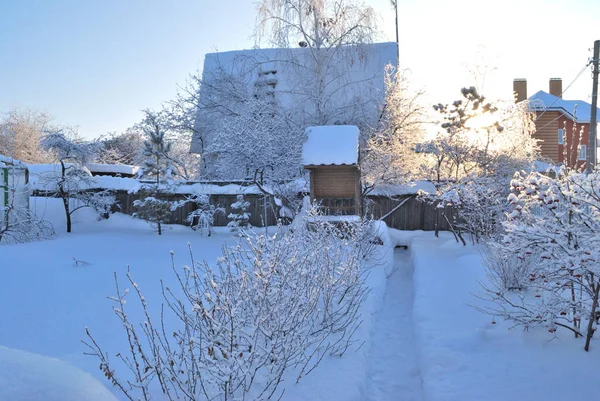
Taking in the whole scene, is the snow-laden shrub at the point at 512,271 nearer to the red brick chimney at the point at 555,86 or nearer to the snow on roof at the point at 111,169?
the snow on roof at the point at 111,169

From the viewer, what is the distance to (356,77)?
21781mm

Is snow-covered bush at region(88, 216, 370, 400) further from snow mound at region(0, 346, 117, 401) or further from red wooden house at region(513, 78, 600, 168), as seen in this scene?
red wooden house at region(513, 78, 600, 168)

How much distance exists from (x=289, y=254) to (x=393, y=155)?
36.5 ft

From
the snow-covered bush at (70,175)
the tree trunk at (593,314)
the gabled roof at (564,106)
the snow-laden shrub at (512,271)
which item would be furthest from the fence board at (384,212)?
the gabled roof at (564,106)

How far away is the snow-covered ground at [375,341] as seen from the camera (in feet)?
13.9

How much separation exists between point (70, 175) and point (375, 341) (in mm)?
12361

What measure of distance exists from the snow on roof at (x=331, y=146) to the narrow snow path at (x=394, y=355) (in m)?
4.33

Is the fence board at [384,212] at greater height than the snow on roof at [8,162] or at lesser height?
lesser

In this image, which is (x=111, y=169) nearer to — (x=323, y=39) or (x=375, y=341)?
(x=323, y=39)

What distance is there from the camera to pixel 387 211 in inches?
675

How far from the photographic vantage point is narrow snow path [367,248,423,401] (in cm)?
505

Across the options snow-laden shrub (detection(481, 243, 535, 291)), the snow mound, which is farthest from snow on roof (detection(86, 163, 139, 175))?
the snow mound

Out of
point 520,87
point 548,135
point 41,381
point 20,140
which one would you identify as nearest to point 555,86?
point 520,87

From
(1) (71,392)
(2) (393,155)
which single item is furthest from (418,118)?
(1) (71,392)
